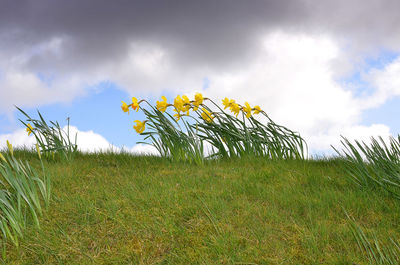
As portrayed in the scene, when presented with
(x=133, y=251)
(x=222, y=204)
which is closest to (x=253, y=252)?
(x=222, y=204)

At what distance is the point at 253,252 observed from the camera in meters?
3.05

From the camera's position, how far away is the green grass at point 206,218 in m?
3.12

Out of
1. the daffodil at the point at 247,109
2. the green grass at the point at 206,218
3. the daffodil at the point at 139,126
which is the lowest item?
the green grass at the point at 206,218

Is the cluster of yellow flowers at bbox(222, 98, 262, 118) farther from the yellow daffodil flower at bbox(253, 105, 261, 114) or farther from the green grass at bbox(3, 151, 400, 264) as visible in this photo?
the green grass at bbox(3, 151, 400, 264)

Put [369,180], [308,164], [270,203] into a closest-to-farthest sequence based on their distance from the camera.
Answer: [270,203]
[369,180]
[308,164]

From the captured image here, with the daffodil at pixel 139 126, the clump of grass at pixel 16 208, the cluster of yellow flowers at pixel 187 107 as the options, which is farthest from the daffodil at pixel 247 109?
the clump of grass at pixel 16 208

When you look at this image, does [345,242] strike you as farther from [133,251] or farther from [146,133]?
[146,133]

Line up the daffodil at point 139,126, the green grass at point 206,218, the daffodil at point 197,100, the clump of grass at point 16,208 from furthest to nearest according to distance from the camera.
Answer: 1. the daffodil at point 197,100
2. the daffodil at point 139,126
3. the clump of grass at point 16,208
4. the green grass at point 206,218

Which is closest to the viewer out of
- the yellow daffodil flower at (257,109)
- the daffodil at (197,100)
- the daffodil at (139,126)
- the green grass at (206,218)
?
the green grass at (206,218)

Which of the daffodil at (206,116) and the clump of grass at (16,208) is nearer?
the clump of grass at (16,208)

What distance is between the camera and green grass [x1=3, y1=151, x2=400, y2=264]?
10.2ft

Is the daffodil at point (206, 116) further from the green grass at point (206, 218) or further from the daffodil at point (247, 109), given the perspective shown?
the green grass at point (206, 218)

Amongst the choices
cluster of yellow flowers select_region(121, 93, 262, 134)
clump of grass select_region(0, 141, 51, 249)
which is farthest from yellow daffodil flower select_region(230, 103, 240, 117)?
clump of grass select_region(0, 141, 51, 249)

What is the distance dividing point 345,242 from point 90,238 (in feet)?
7.37
